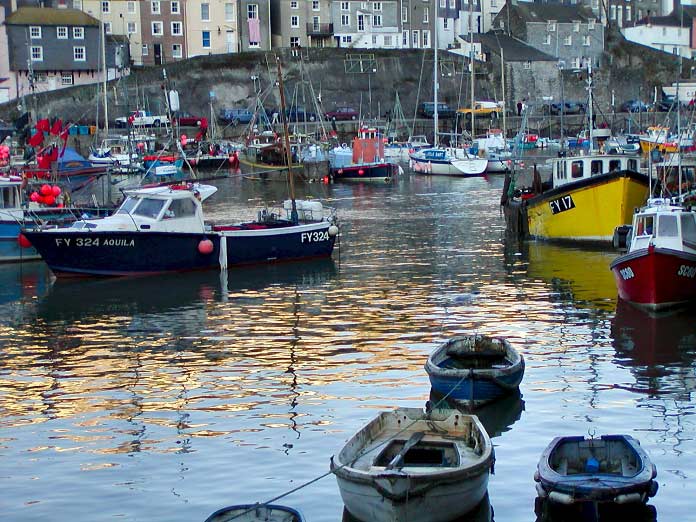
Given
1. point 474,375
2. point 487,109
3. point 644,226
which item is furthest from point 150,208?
point 487,109

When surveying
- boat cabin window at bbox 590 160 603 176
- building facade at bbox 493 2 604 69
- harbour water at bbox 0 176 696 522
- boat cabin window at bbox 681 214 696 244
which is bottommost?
harbour water at bbox 0 176 696 522

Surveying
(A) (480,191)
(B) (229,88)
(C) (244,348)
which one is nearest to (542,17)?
(B) (229,88)

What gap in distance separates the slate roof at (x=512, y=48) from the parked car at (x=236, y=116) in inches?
948

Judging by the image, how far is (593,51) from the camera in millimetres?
118250

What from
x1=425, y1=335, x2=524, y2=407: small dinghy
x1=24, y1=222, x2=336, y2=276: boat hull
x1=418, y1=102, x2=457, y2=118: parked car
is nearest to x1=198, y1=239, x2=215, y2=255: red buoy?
x1=24, y1=222, x2=336, y2=276: boat hull

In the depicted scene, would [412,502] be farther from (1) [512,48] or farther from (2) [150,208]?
(1) [512,48]

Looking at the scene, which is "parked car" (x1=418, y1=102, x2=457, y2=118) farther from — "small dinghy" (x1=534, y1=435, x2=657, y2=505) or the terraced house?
"small dinghy" (x1=534, y1=435, x2=657, y2=505)

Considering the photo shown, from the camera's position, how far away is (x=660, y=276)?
27703mm

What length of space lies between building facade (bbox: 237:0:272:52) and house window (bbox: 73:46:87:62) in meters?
14.6

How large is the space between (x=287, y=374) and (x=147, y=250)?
42.4 feet

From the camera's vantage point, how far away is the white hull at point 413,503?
553 inches

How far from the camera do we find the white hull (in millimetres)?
14047

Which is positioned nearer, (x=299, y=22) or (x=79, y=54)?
(x=79, y=54)

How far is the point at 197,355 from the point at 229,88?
254ft
